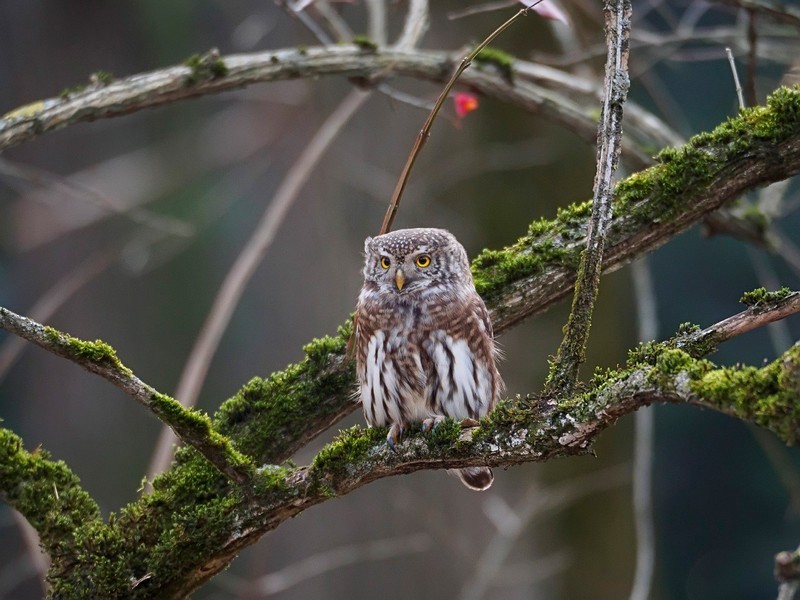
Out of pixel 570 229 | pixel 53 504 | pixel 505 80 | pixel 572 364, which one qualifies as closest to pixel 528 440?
pixel 572 364

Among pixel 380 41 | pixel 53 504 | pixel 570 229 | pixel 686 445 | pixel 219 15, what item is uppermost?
pixel 219 15

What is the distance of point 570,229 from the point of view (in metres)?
3.19

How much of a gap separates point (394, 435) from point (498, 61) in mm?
2156

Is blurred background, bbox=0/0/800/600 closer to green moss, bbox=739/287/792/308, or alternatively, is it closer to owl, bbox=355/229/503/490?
owl, bbox=355/229/503/490

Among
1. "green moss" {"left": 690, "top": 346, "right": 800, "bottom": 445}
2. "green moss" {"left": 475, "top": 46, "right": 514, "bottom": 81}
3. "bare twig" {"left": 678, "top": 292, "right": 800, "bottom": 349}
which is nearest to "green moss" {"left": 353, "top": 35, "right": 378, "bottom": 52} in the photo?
"green moss" {"left": 475, "top": 46, "right": 514, "bottom": 81}

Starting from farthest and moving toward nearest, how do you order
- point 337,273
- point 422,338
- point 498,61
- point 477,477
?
point 337,273, point 498,61, point 477,477, point 422,338

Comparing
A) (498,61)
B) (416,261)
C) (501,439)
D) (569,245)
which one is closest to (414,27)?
(498,61)

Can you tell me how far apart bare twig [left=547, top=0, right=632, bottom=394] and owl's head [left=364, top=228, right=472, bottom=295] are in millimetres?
1013

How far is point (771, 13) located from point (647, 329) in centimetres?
158

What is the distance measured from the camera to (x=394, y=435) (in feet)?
9.08

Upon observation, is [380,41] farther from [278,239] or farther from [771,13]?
[278,239]

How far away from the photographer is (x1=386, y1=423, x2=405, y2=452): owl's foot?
266cm

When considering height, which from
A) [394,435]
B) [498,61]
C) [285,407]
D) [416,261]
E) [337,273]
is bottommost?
[394,435]

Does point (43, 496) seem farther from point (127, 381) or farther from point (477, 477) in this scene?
point (477, 477)
